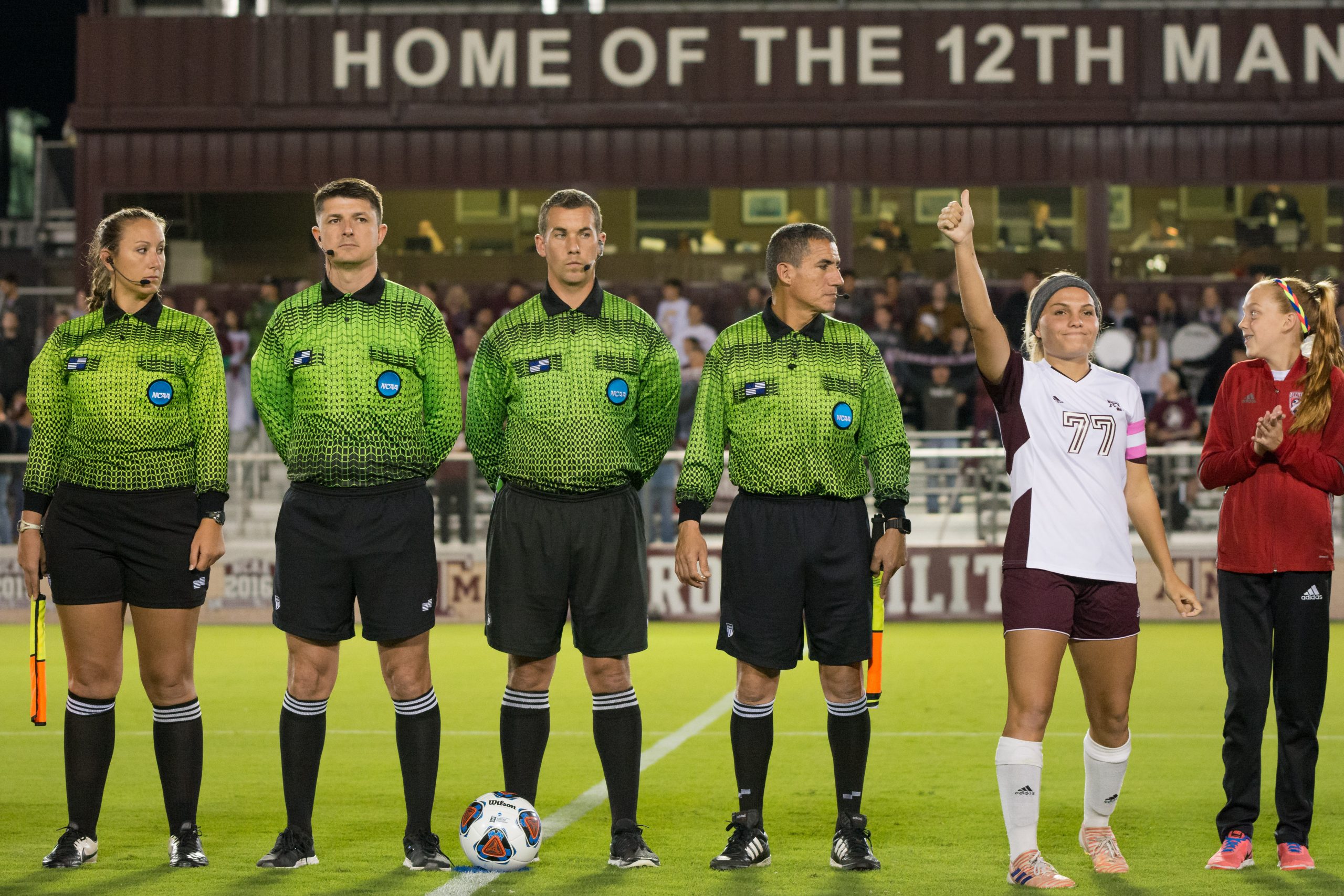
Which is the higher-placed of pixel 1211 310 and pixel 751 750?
pixel 1211 310

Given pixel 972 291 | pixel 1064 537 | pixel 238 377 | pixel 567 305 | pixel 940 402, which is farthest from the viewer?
pixel 238 377

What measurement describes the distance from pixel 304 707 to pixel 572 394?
141 centimetres

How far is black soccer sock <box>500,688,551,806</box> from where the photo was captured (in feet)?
19.0

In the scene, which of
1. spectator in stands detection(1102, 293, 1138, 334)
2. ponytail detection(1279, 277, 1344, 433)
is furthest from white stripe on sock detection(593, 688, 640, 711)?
spectator in stands detection(1102, 293, 1138, 334)

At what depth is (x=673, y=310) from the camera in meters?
19.8

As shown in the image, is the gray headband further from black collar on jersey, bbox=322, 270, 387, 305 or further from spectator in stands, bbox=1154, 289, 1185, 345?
spectator in stands, bbox=1154, 289, 1185, 345

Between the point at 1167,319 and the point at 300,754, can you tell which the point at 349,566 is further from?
the point at 1167,319

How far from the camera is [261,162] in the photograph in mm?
22219

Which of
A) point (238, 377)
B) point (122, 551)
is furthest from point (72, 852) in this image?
point (238, 377)

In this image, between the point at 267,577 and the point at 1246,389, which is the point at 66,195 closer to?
the point at 267,577

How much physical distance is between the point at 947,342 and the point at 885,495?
1259cm

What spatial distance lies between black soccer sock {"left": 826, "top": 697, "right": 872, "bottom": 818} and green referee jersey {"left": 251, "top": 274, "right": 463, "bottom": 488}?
1.67 meters

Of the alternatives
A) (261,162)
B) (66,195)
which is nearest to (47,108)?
(66,195)

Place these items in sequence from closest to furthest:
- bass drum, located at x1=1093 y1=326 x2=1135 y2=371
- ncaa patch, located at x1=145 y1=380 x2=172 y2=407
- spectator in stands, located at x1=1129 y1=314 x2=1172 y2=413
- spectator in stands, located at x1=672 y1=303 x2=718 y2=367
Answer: ncaa patch, located at x1=145 y1=380 x2=172 y2=407
bass drum, located at x1=1093 y1=326 x2=1135 y2=371
spectator in stands, located at x1=1129 y1=314 x2=1172 y2=413
spectator in stands, located at x1=672 y1=303 x2=718 y2=367
